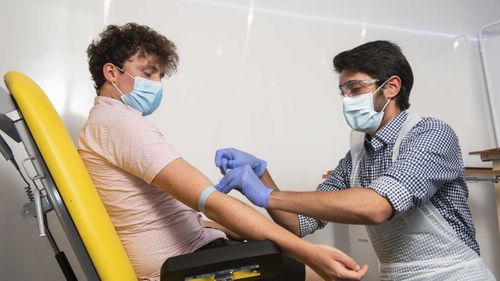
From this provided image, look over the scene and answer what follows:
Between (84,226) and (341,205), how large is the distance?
0.64m

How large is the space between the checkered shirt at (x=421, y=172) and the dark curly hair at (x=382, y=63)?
0.38 ft

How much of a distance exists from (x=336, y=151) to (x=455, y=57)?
118cm

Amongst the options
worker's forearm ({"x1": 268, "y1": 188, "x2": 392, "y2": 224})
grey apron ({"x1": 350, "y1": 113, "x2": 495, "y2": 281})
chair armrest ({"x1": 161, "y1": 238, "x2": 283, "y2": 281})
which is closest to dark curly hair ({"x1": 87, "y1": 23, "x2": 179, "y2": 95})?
worker's forearm ({"x1": 268, "y1": 188, "x2": 392, "y2": 224})

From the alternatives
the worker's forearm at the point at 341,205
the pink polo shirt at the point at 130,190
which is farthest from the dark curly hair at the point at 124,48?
the worker's forearm at the point at 341,205

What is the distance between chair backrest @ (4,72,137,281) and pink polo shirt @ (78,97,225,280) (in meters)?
0.15

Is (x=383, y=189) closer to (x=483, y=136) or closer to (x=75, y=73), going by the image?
(x=75, y=73)

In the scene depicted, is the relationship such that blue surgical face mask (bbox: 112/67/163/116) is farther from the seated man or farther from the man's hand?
the man's hand

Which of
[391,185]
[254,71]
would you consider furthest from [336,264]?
[254,71]

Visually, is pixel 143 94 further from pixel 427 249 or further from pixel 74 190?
pixel 427 249

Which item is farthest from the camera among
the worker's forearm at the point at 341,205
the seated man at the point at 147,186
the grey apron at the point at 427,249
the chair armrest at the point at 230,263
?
the grey apron at the point at 427,249

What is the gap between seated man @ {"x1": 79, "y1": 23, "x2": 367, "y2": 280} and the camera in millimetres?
895

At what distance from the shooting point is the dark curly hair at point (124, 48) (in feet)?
4.14

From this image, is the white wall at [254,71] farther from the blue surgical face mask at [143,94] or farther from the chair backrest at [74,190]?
the chair backrest at [74,190]

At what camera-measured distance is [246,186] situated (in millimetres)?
1114
